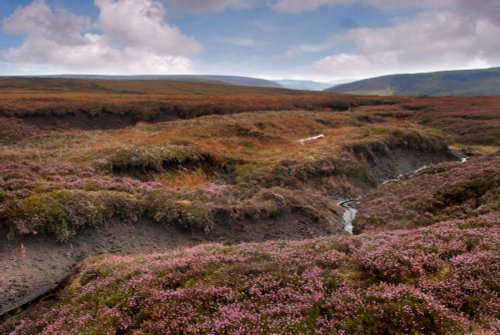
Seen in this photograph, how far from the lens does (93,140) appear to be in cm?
4366

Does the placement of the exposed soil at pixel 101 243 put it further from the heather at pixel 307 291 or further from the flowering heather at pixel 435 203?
the flowering heather at pixel 435 203

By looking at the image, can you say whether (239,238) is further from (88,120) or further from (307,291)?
(88,120)

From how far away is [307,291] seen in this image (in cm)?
1142

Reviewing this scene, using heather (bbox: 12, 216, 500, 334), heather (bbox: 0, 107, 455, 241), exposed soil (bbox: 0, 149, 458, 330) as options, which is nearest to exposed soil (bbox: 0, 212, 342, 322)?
exposed soil (bbox: 0, 149, 458, 330)

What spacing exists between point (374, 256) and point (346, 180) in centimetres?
2920

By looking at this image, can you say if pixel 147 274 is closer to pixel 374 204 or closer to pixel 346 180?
pixel 374 204

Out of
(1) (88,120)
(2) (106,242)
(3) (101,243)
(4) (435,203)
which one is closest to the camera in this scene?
(3) (101,243)

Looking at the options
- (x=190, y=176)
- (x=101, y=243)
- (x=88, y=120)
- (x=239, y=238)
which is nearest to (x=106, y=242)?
(x=101, y=243)

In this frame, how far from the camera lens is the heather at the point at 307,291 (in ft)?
30.9

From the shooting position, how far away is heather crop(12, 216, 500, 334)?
941cm

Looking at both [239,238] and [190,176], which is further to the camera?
[190,176]

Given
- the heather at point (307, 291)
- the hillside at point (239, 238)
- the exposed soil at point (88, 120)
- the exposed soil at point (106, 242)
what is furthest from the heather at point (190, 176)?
the exposed soil at point (88, 120)

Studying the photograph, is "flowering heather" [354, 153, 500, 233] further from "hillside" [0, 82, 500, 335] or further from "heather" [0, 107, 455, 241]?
"heather" [0, 107, 455, 241]

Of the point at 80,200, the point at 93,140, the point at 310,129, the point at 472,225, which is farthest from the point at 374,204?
the point at 310,129
